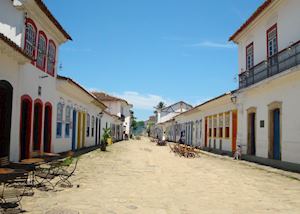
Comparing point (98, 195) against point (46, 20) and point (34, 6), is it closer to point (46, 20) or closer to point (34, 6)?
point (34, 6)

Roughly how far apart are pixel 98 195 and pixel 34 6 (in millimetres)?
7432

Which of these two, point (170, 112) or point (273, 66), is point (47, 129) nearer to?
point (273, 66)

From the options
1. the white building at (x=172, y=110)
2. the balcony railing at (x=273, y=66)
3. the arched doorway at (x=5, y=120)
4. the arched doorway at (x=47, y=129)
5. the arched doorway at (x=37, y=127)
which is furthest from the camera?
the white building at (x=172, y=110)

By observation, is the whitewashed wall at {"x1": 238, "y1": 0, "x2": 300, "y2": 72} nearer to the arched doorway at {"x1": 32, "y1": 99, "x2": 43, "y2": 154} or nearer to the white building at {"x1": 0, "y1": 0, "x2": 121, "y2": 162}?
the white building at {"x1": 0, "y1": 0, "x2": 121, "y2": 162}

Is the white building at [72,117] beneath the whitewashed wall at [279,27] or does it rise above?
beneath

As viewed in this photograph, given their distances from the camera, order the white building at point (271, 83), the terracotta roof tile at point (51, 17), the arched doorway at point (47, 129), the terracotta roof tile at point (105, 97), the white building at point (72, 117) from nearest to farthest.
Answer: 1. the terracotta roof tile at point (51, 17)
2. the white building at point (271, 83)
3. the arched doorway at point (47, 129)
4. the white building at point (72, 117)
5. the terracotta roof tile at point (105, 97)

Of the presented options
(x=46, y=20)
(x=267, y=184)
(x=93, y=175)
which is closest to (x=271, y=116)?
(x=267, y=184)

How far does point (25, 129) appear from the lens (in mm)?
13008

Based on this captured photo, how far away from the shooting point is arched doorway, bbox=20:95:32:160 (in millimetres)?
12719

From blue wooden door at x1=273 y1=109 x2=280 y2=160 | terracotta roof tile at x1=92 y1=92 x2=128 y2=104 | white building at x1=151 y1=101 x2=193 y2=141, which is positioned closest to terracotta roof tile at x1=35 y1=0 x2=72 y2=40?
blue wooden door at x1=273 y1=109 x2=280 y2=160

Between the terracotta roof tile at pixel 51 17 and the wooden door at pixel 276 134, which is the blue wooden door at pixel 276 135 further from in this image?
the terracotta roof tile at pixel 51 17

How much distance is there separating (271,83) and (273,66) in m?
0.74

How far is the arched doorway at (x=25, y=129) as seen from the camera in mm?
12719

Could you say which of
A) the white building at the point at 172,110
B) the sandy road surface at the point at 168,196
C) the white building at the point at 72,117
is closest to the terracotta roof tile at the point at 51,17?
the white building at the point at 72,117
